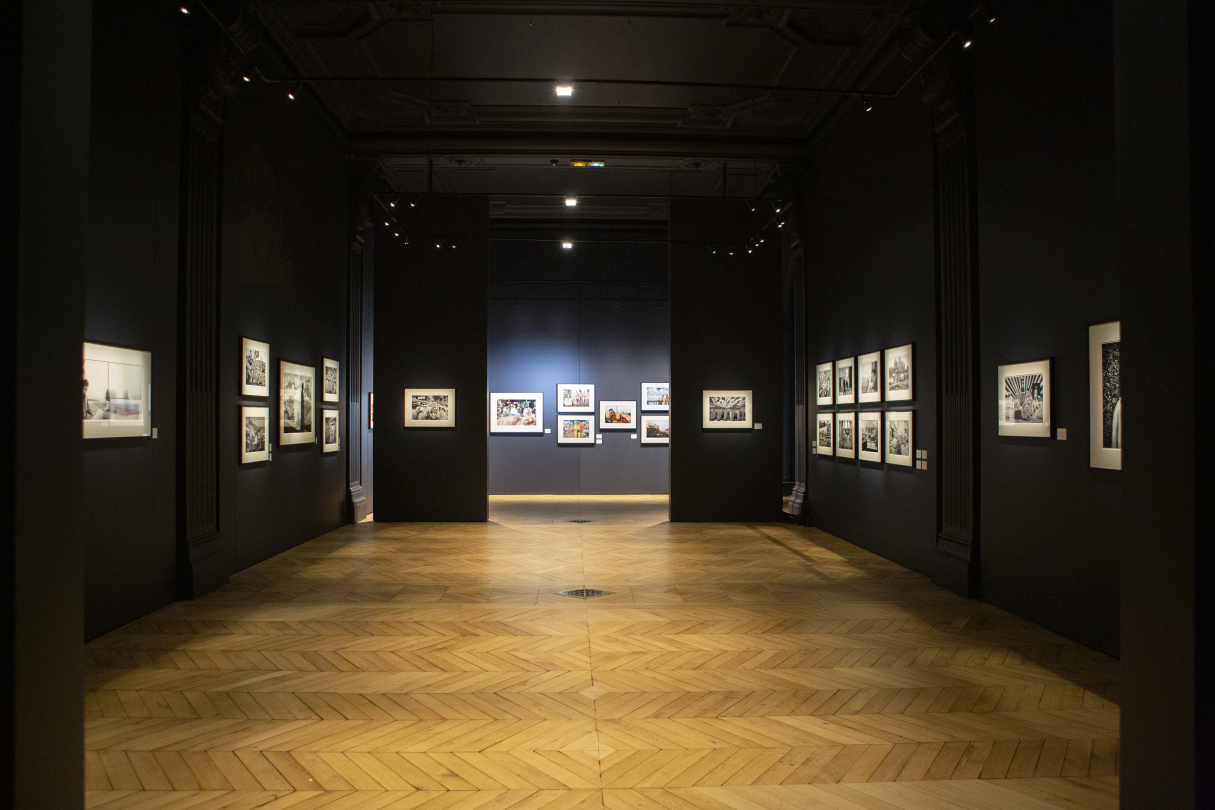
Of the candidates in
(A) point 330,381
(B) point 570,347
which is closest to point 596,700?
(A) point 330,381

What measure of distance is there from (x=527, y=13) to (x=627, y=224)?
784 centimetres

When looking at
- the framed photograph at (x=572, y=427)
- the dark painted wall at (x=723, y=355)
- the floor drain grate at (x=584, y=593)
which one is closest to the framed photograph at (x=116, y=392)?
the floor drain grate at (x=584, y=593)

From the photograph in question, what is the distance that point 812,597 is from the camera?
6.37 meters

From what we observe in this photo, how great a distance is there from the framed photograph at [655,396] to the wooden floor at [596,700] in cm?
915

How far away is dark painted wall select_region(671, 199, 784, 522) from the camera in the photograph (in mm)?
11805

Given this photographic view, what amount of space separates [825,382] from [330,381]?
745cm

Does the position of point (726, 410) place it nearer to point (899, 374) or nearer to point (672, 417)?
point (672, 417)

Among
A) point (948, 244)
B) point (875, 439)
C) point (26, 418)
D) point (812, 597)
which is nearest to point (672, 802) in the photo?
point (26, 418)

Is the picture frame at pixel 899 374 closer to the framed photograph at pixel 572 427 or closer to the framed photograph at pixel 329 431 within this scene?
the framed photograph at pixel 329 431

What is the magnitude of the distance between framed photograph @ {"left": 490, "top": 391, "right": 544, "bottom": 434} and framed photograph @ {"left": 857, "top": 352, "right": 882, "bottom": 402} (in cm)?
842

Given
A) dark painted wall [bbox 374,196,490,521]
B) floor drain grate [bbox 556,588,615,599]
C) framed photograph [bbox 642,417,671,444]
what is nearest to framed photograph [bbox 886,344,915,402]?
floor drain grate [bbox 556,588,615,599]

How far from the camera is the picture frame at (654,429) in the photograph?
1602cm

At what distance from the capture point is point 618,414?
16.0 metres

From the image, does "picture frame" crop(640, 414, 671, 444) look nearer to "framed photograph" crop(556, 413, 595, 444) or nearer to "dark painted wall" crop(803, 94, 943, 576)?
"framed photograph" crop(556, 413, 595, 444)
